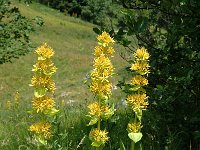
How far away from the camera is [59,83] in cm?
3356

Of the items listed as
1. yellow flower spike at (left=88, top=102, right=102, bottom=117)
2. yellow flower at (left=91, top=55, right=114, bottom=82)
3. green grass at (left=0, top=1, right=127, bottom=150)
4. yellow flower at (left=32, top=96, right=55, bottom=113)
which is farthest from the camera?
green grass at (left=0, top=1, right=127, bottom=150)

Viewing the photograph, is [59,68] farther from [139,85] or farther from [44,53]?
[139,85]

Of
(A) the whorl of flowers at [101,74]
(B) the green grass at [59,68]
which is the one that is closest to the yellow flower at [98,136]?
(A) the whorl of flowers at [101,74]

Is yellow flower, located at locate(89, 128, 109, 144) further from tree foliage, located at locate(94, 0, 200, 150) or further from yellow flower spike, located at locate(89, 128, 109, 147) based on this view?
tree foliage, located at locate(94, 0, 200, 150)

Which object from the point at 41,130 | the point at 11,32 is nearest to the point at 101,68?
the point at 41,130

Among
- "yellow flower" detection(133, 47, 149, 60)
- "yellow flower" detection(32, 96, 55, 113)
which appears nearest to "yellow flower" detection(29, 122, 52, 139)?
"yellow flower" detection(32, 96, 55, 113)

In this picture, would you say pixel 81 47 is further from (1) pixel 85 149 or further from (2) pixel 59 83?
(1) pixel 85 149

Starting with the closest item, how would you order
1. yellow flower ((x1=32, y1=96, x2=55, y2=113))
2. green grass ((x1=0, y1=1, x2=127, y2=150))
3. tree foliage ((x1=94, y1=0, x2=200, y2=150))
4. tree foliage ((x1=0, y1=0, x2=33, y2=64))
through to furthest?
yellow flower ((x1=32, y1=96, x2=55, y2=113)) → tree foliage ((x1=94, y1=0, x2=200, y2=150)) → green grass ((x1=0, y1=1, x2=127, y2=150)) → tree foliage ((x1=0, y1=0, x2=33, y2=64))

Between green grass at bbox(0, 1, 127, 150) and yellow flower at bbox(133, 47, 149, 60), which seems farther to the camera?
green grass at bbox(0, 1, 127, 150)

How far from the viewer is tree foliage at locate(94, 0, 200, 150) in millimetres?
4762

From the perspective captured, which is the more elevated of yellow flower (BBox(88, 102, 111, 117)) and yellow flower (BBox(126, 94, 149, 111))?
yellow flower (BBox(126, 94, 149, 111))

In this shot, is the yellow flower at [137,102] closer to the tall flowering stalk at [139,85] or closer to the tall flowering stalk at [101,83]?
the tall flowering stalk at [139,85]

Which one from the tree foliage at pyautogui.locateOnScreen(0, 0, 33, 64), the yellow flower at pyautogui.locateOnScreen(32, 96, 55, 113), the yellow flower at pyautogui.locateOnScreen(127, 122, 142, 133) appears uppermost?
the yellow flower at pyautogui.locateOnScreen(32, 96, 55, 113)

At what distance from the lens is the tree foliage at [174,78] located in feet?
15.6
